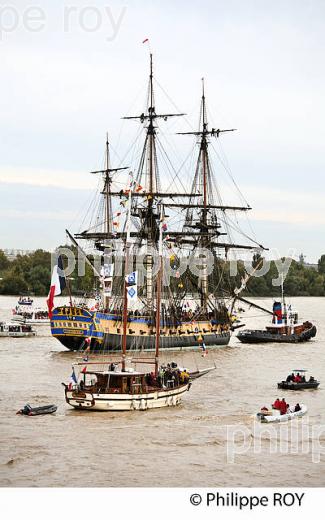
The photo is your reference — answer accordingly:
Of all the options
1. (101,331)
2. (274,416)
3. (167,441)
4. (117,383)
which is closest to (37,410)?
(117,383)

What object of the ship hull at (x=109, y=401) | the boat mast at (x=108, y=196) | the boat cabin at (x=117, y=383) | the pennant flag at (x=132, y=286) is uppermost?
the boat mast at (x=108, y=196)

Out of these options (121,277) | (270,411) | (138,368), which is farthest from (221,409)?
(121,277)

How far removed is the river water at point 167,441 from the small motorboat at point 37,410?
0.35 metres

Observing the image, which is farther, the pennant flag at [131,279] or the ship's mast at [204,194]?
the ship's mast at [204,194]

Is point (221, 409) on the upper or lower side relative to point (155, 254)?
lower

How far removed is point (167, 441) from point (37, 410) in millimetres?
7780

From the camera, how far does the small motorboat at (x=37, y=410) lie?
125ft

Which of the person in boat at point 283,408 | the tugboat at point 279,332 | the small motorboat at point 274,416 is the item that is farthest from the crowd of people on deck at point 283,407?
the tugboat at point 279,332

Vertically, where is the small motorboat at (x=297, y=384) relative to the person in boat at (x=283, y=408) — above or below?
above

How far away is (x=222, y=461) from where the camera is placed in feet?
100

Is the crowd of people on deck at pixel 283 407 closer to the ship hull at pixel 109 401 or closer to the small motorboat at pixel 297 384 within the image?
the ship hull at pixel 109 401

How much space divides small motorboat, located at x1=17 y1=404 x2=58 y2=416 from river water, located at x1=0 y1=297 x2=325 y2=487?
349 millimetres

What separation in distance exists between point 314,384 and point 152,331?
2491 centimetres
